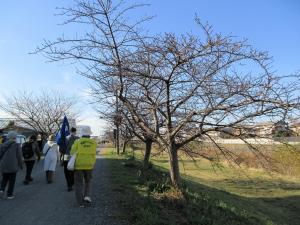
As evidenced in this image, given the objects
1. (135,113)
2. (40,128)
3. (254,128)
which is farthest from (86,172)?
(40,128)

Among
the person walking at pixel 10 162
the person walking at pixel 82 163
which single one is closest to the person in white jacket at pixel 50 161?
the person walking at pixel 10 162

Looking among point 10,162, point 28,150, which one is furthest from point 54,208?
point 28,150

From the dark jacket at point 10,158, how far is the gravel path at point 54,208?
2.59 feet

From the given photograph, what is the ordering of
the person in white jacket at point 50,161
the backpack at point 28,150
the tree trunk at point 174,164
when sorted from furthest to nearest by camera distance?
the backpack at point 28,150
the person in white jacket at point 50,161
the tree trunk at point 174,164

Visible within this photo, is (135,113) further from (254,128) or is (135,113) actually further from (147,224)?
(147,224)

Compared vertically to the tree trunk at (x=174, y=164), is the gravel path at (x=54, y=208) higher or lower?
lower

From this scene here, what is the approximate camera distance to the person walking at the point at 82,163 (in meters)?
9.40

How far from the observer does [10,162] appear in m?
10.4

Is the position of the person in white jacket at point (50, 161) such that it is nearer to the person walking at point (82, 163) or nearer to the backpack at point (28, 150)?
the backpack at point (28, 150)

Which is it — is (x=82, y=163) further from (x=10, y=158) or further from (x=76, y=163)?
(x=10, y=158)

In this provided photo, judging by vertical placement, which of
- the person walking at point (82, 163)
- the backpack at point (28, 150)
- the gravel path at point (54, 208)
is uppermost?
the backpack at point (28, 150)

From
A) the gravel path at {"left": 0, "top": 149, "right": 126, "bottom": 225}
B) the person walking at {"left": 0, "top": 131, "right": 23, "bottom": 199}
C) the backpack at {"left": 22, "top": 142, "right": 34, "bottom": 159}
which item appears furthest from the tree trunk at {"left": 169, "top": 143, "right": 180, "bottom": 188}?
the backpack at {"left": 22, "top": 142, "right": 34, "bottom": 159}

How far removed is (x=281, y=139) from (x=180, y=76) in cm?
297

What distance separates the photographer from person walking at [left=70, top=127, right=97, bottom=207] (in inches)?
370
